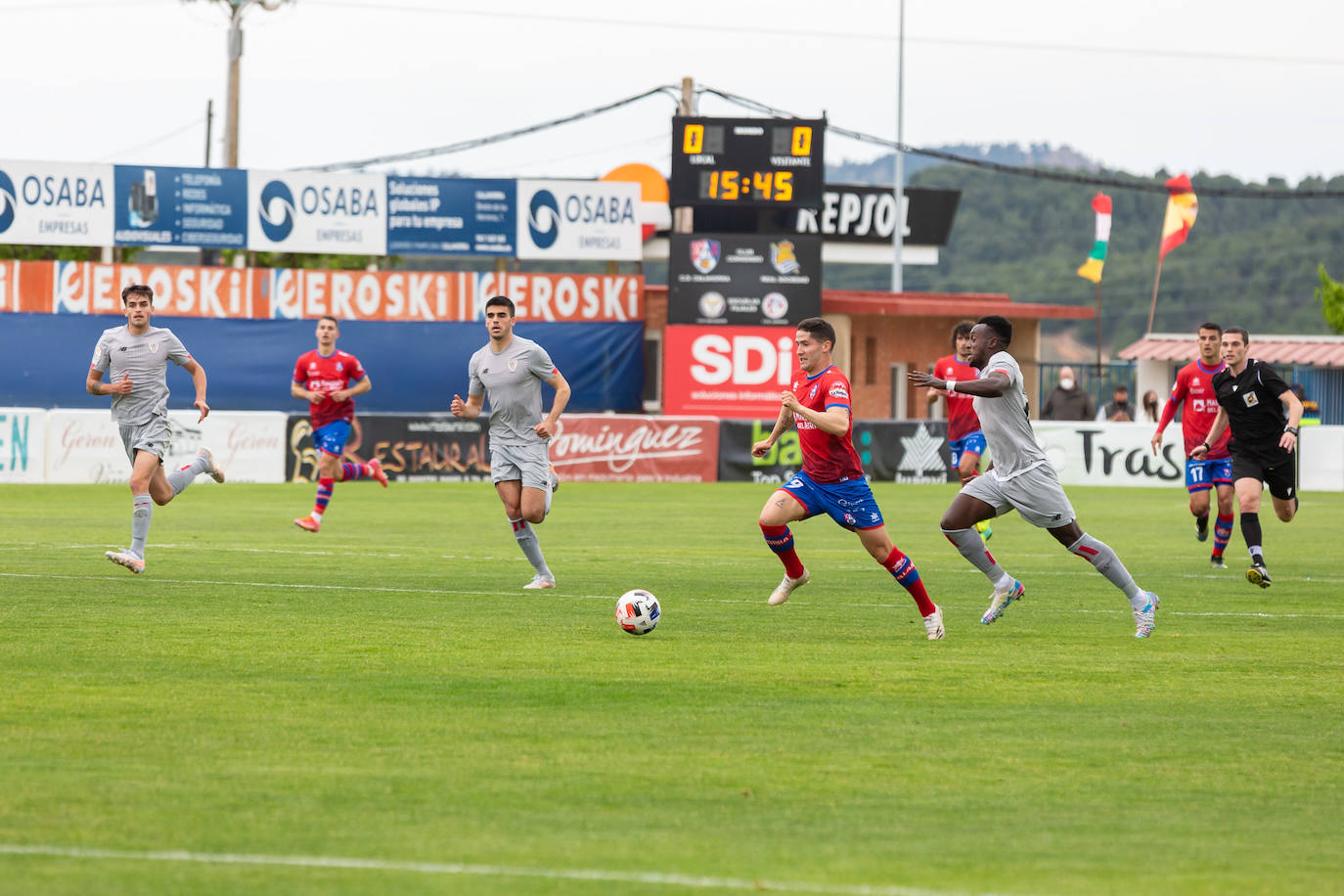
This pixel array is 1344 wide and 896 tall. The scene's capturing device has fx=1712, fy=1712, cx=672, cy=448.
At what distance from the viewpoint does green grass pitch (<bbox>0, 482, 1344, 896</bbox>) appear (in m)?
5.41

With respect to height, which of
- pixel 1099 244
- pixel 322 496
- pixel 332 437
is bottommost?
pixel 322 496

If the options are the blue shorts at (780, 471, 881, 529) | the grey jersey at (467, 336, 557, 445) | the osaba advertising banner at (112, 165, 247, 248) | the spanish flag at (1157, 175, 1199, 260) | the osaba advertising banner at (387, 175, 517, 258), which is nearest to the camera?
the blue shorts at (780, 471, 881, 529)

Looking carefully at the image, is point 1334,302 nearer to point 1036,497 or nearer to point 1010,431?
point 1010,431

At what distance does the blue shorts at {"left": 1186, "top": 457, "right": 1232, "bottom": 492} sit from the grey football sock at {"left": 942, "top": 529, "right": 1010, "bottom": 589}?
4890 mm

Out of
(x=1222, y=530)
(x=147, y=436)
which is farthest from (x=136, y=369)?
(x=1222, y=530)

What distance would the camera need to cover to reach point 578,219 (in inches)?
1576

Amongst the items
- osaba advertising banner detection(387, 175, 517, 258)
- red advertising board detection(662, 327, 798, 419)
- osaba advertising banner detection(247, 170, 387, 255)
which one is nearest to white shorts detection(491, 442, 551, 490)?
red advertising board detection(662, 327, 798, 419)

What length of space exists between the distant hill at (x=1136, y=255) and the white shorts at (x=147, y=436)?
91339 mm

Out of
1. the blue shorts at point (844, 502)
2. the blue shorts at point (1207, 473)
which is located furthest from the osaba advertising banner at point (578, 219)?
the blue shorts at point (844, 502)

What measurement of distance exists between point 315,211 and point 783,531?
29.1m

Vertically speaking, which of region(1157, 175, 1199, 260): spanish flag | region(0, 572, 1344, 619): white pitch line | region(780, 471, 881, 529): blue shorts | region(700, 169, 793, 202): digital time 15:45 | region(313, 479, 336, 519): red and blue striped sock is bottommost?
region(0, 572, 1344, 619): white pitch line

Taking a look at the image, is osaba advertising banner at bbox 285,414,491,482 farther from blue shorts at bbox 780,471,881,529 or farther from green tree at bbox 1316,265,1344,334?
green tree at bbox 1316,265,1344,334

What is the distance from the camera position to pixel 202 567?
47.7 feet

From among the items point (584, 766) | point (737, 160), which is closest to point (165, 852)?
point (584, 766)
